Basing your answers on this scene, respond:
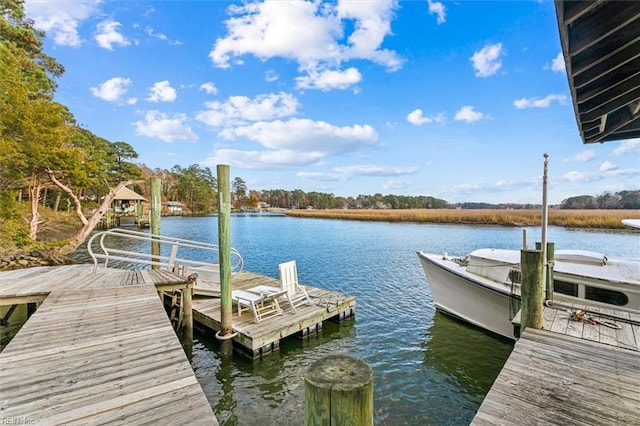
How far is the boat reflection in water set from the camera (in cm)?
514

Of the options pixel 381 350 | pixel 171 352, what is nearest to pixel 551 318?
pixel 381 350

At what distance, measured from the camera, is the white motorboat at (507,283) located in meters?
5.45

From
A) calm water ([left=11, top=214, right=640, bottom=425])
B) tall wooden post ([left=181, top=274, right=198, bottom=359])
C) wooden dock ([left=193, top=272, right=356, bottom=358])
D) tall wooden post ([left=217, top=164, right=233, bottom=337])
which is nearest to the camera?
calm water ([left=11, top=214, right=640, bottom=425])

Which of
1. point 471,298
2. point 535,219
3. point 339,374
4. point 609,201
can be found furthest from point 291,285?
point 609,201

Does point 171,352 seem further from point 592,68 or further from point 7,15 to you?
point 7,15

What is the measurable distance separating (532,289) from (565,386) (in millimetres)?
1499

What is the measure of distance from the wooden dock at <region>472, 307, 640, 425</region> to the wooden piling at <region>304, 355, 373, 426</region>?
1598 mm

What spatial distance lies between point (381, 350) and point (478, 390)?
1872 millimetres

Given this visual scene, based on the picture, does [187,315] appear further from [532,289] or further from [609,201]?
[609,201]

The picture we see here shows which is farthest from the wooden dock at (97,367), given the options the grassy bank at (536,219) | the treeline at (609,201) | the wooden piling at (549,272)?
the treeline at (609,201)

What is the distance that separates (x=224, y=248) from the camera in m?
5.87

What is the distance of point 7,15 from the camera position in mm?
19078

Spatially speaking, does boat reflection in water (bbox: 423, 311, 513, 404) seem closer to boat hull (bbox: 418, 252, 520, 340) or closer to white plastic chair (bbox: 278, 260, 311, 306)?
boat hull (bbox: 418, 252, 520, 340)

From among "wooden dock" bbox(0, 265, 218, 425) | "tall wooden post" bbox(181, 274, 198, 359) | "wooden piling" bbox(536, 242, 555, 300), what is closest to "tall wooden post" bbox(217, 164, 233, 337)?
"tall wooden post" bbox(181, 274, 198, 359)
